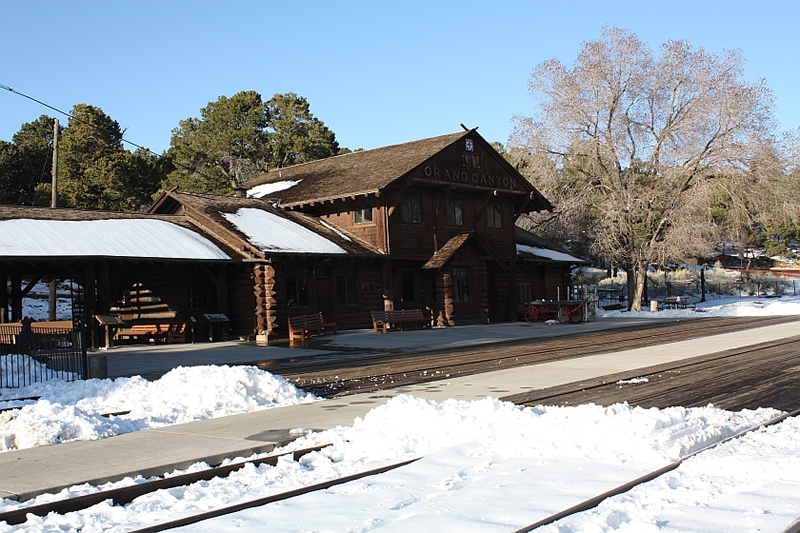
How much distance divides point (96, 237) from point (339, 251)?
8.88 metres

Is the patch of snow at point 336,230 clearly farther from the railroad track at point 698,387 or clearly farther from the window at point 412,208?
the railroad track at point 698,387

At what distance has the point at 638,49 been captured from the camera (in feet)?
148

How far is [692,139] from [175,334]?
29267 millimetres

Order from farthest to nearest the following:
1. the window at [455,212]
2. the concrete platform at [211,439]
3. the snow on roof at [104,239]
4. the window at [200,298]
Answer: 1. the window at [455,212]
2. the window at [200,298]
3. the snow on roof at [104,239]
4. the concrete platform at [211,439]

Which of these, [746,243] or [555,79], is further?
[746,243]

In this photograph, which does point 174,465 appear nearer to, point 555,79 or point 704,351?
point 704,351

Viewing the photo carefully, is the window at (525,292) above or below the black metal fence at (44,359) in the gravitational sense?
above

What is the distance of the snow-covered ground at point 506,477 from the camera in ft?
21.7

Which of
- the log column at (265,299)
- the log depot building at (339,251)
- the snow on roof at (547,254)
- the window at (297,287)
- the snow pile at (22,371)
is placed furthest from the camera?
the snow on roof at (547,254)

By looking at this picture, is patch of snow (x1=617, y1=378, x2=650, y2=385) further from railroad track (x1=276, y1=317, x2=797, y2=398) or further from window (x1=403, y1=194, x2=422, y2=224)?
window (x1=403, y1=194, x2=422, y2=224)

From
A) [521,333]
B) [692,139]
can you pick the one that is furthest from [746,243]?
[521,333]

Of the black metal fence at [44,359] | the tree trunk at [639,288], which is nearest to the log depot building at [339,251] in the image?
the tree trunk at [639,288]

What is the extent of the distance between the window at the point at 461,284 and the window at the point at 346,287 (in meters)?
5.03

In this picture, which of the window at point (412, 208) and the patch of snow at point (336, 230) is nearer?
the patch of snow at point (336, 230)
